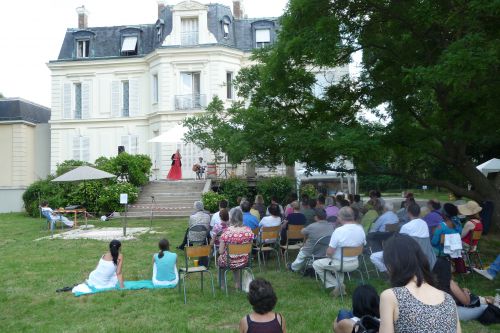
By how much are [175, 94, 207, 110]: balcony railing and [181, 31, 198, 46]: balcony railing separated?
9.70ft

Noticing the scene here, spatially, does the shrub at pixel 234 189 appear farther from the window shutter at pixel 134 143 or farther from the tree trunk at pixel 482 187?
the tree trunk at pixel 482 187

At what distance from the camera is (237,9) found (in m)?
31.7

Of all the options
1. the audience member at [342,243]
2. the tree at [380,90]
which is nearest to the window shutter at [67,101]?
the tree at [380,90]

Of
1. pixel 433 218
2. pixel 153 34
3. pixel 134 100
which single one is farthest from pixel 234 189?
pixel 153 34

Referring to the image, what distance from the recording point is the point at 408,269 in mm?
2758

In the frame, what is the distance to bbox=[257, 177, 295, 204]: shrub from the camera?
20.0m

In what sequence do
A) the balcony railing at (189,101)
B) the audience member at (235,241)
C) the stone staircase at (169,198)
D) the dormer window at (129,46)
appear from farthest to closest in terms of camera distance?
the dormer window at (129,46)
the balcony railing at (189,101)
the stone staircase at (169,198)
the audience member at (235,241)

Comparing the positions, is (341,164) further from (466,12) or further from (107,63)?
(107,63)

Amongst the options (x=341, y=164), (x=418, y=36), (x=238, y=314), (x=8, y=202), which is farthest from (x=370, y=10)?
(x=8, y=202)

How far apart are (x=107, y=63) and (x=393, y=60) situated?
22123 mm

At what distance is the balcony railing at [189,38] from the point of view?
89.8 feet

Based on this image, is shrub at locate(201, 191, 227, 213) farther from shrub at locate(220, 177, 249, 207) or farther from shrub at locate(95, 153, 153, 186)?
shrub at locate(95, 153, 153, 186)

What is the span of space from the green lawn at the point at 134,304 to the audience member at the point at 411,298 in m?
2.88

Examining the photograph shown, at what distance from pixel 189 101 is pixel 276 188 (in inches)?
363
